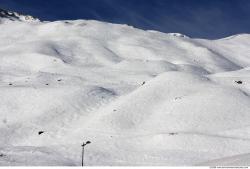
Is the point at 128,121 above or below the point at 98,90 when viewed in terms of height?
below

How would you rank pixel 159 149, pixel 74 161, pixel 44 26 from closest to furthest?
pixel 74 161 < pixel 159 149 < pixel 44 26

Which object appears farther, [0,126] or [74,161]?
[0,126]

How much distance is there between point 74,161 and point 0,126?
10.6m

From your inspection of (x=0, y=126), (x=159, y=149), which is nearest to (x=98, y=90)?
(x=0, y=126)

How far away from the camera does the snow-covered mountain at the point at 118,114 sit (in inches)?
1223

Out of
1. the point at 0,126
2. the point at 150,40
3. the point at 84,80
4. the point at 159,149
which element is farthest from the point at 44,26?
the point at 159,149

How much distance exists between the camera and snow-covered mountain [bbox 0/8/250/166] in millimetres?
31062

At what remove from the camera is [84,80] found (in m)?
54.0

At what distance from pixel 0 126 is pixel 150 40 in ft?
205

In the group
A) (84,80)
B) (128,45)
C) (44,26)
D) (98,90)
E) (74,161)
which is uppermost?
(44,26)

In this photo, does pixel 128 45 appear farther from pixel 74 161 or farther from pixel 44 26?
pixel 74 161

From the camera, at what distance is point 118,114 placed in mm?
39344

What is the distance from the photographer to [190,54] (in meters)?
90.2

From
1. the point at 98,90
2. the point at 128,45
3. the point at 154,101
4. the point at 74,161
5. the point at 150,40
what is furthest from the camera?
the point at 150,40
